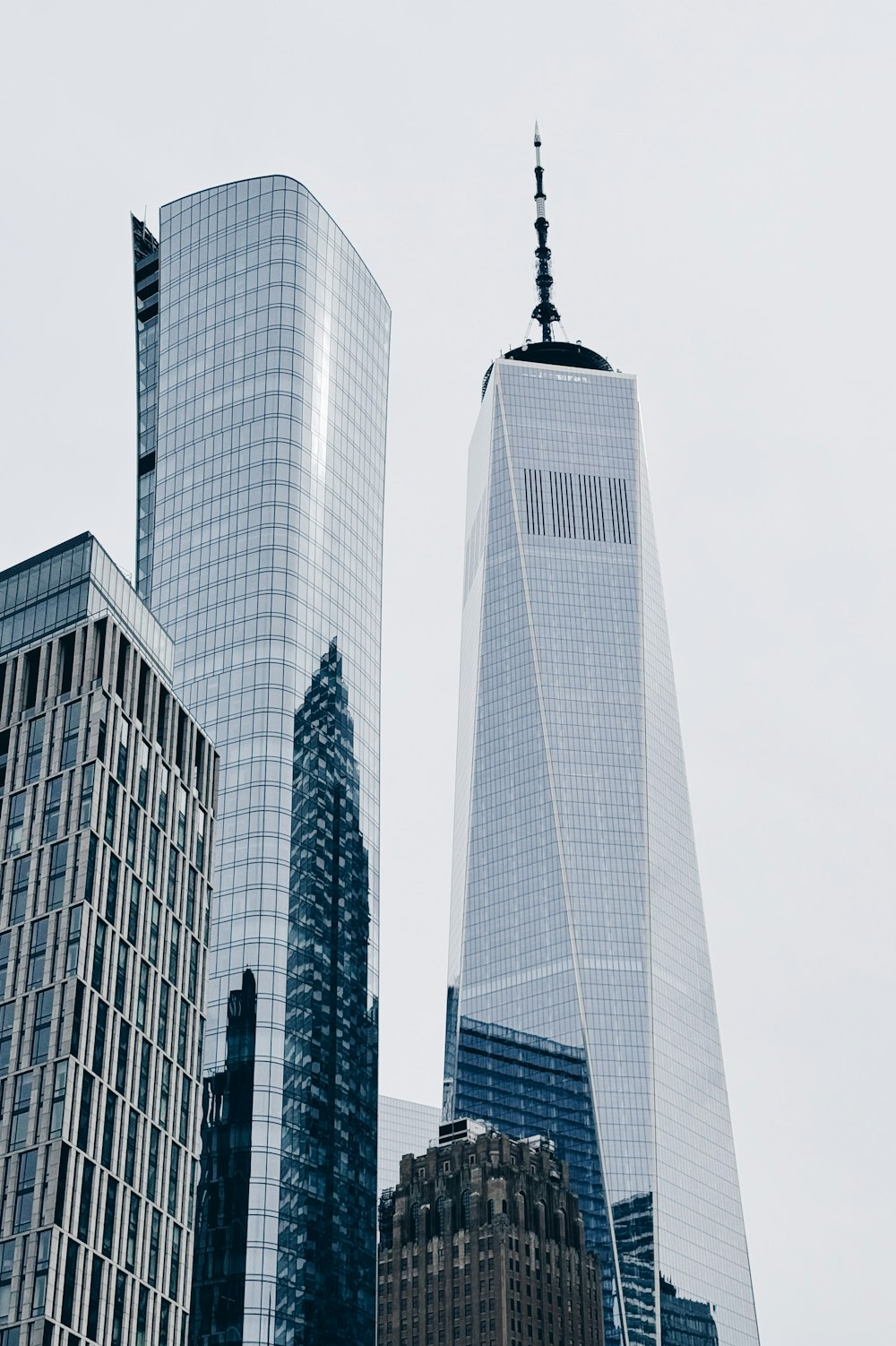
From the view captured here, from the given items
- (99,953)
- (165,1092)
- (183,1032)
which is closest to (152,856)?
(99,953)

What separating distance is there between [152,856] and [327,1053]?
127ft

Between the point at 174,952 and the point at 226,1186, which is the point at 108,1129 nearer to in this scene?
the point at 174,952

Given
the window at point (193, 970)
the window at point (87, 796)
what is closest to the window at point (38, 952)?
the window at point (87, 796)

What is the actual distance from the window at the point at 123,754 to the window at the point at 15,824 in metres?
6.98

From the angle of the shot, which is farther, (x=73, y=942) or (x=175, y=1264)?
(x=175, y=1264)

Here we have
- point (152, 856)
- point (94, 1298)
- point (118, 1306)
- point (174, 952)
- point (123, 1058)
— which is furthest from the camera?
point (174, 952)

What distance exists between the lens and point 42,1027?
116 meters

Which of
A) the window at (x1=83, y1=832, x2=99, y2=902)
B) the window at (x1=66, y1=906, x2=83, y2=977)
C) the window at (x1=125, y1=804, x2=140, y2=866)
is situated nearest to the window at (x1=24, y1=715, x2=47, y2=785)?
the window at (x1=125, y1=804, x2=140, y2=866)

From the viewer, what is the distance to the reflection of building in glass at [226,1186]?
144375 mm

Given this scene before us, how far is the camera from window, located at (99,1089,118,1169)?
116188mm

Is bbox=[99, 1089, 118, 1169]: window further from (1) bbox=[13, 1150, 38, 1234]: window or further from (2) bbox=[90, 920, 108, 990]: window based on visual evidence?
(2) bbox=[90, 920, 108, 990]: window

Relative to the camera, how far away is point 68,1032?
114688 mm

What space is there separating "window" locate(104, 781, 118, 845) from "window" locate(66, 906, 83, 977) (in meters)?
6.99

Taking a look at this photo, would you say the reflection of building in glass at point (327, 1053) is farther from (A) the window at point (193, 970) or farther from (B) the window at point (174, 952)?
(B) the window at point (174, 952)
